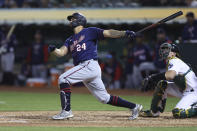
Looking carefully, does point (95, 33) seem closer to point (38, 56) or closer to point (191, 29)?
point (191, 29)

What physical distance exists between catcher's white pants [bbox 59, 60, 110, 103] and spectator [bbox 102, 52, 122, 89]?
315 inches

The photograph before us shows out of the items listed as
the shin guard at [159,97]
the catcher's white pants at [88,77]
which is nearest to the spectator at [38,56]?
the catcher's white pants at [88,77]

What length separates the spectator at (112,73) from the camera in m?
15.6

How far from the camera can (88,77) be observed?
7.46m

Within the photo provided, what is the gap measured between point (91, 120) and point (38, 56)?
28.2 feet

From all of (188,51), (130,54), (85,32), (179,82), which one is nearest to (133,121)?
(179,82)

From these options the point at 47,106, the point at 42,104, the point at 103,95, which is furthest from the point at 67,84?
the point at 42,104

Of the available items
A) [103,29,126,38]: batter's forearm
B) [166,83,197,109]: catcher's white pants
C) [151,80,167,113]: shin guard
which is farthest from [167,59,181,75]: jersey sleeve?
[103,29,126,38]: batter's forearm

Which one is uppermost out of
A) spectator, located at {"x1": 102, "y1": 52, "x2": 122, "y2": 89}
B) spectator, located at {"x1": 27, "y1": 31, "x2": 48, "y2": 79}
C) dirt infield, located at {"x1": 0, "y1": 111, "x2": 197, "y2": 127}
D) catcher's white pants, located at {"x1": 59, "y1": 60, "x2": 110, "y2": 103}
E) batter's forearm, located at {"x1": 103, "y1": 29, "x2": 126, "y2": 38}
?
spectator, located at {"x1": 27, "y1": 31, "x2": 48, "y2": 79}

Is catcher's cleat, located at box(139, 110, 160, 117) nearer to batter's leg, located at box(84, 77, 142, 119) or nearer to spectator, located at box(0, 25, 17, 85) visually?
batter's leg, located at box(84, 77, 142, 119)

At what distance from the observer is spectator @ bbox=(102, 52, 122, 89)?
614 inches

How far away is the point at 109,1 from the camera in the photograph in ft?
54.4

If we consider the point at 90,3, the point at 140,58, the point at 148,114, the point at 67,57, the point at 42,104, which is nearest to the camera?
the point at 148,114

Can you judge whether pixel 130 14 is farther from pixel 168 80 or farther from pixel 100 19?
pixel 168 80
